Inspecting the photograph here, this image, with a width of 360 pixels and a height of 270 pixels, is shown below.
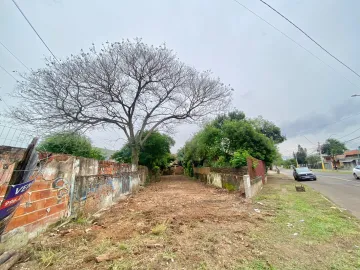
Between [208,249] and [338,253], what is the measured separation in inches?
77.4

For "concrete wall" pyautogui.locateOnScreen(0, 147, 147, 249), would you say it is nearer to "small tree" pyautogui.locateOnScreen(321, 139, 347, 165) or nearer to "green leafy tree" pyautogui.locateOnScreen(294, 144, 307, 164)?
"small tree" pyautogui.locateOnScreen(321, 139, 347, 165)

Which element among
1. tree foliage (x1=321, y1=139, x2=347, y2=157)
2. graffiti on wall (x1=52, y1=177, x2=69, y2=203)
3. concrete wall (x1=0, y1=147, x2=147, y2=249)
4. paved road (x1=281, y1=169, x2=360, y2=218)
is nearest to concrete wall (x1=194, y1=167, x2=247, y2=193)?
paved road (x1=281, y1=169, x2=360, y2=218)

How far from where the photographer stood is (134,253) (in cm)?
268

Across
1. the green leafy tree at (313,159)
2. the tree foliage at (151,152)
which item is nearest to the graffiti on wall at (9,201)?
the tree foliage at (151,152)

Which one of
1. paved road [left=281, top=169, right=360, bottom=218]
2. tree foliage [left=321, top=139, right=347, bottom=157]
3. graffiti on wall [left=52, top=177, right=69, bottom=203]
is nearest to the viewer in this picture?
graffiti on wall [left=52, top=177, right=69, bottom=203]

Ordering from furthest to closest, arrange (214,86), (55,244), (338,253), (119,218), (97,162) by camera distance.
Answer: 1. (214,86)
2. (97,162)
3. (119,218)
4. (55,244)
5. (338,253)

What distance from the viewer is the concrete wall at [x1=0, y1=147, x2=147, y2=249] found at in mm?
2644

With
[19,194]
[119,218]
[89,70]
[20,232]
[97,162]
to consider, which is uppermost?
[89,70]

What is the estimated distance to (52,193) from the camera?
356 cm

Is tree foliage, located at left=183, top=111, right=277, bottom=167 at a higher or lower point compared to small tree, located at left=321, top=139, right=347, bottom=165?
lower

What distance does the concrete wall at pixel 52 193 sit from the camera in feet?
8.68

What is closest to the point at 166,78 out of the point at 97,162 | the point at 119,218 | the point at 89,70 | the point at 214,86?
the point at 214,86

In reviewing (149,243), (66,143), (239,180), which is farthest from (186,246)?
(66,143)

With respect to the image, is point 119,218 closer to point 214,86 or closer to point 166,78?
point 166,78
